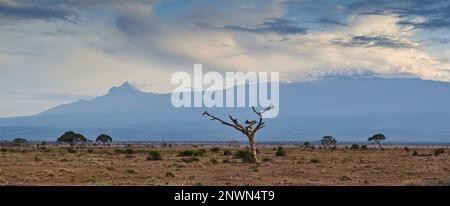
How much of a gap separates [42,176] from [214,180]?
8685 mm

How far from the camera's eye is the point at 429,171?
37906mm
